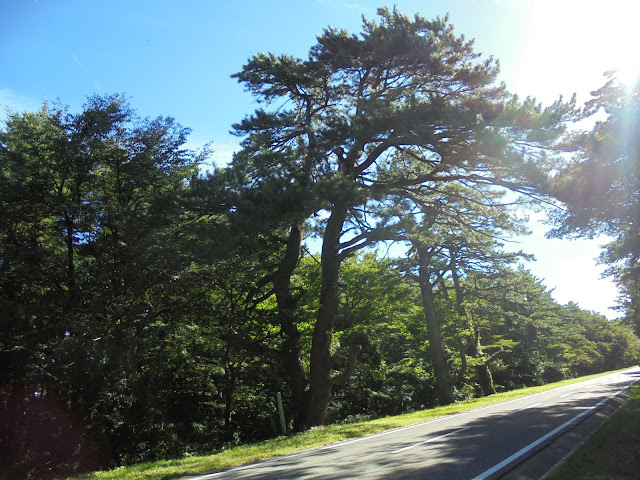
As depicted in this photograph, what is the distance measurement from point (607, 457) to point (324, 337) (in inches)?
396

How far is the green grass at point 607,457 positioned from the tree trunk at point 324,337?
872 centimetres

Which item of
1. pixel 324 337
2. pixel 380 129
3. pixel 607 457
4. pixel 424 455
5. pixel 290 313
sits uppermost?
pixel 380 129

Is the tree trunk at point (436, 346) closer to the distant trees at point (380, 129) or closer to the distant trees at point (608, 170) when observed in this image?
the distant trees at point (380, 129)

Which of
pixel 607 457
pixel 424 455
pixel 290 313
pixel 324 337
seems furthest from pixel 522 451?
pixel 290 313

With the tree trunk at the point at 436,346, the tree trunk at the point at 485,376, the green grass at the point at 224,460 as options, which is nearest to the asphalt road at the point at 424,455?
the green grass at the point at 224,460

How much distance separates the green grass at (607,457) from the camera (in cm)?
580

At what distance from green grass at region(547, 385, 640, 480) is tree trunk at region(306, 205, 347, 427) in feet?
28.6

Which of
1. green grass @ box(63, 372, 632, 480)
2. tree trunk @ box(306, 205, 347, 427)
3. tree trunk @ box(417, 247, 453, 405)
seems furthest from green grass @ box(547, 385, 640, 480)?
tree trunk @ box(417, 247, 453, 405)

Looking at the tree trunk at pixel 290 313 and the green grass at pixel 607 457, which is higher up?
the tree trunk at pixel 290 313

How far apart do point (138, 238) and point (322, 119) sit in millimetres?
7267

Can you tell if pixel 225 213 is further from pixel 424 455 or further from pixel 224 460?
pixel 424 455

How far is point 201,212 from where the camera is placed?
44.3 ft

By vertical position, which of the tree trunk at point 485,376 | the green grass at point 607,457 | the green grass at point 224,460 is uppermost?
the tree trunk at point 485,376

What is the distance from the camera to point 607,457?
6.62 meters
